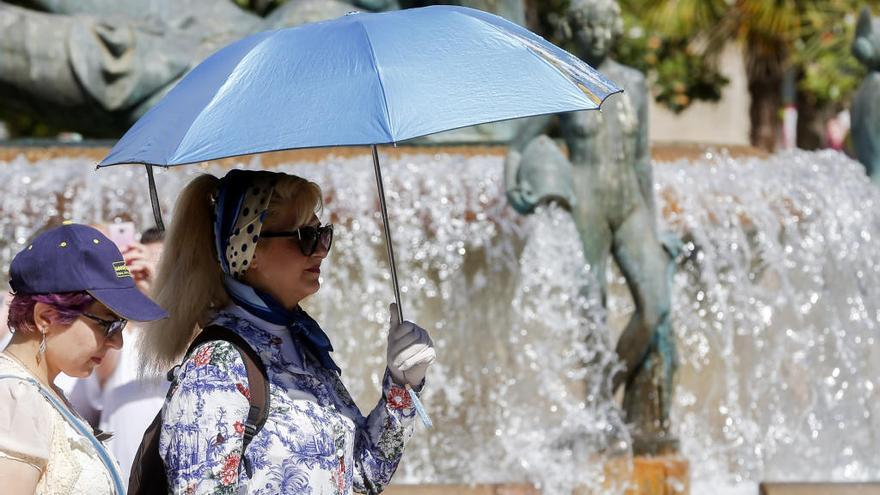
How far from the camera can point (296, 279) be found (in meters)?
3.06

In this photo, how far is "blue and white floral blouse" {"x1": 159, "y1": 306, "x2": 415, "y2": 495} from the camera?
2738 millimetres

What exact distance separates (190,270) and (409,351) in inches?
18.2

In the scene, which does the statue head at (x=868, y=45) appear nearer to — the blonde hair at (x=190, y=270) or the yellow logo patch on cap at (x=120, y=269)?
the blonde hair at (x=190, y=270)

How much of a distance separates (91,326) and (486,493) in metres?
2.89

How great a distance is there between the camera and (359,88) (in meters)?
2.89

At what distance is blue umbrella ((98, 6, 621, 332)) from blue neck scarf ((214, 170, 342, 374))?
5.8 inches

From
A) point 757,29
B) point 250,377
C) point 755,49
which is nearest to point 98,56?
point 250,377

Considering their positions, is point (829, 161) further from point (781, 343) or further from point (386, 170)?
Result: point (386, 170)

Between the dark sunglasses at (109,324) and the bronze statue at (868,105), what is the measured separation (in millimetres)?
6546

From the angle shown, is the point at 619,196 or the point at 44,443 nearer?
the point at 44,443

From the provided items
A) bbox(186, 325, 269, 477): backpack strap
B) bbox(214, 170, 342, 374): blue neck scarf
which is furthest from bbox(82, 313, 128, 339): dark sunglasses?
bbox(214, 170, 342, 374): blue neck scarf

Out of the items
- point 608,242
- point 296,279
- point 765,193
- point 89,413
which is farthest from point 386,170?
point 296,279

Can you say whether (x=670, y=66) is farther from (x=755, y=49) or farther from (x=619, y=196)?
(x=619, y=196)

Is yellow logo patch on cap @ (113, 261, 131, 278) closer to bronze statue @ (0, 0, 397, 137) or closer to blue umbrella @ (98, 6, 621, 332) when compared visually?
blue umbrella @ (98, 6, 621, 332)
